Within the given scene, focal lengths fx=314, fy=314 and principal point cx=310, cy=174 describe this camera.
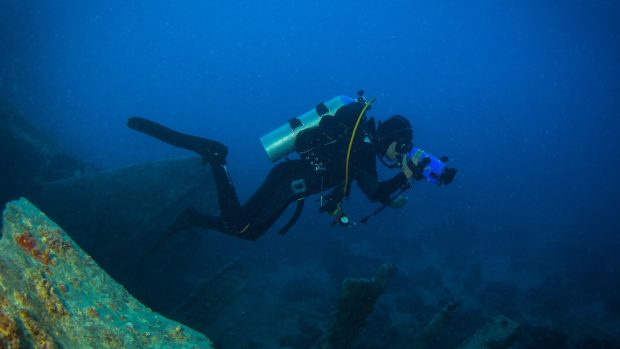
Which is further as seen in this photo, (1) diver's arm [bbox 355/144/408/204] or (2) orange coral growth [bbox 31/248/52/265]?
(1) diver's arm [bbox 355/144/408/204]

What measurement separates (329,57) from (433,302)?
663 ft

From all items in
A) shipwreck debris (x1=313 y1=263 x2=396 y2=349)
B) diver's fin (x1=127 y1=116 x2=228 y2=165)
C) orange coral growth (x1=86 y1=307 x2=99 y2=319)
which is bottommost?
orange coral growth (x1=86 y1=307 x2=99 y2=319)

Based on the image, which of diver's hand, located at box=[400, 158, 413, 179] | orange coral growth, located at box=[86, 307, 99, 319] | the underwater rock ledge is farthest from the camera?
diver's hand, located at box=[400, 158, 413, 179]

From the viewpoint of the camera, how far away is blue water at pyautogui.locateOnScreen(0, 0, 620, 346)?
71.9 ft

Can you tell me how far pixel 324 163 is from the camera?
4.90m

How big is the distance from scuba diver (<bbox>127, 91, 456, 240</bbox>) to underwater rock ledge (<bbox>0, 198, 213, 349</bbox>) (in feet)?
9.59

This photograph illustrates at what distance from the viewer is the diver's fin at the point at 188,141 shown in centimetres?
515

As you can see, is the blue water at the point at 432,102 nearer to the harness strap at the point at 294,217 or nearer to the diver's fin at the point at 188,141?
the harness strap at the point at 294,217

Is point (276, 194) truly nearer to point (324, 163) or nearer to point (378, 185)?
point (324, 163)

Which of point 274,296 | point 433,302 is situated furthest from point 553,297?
point 274,296

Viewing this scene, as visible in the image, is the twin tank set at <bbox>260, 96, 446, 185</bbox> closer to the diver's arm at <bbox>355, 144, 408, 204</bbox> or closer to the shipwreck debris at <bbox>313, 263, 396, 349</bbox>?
the diver's arm at <bbox>355, 144, 408, 204</bbox>

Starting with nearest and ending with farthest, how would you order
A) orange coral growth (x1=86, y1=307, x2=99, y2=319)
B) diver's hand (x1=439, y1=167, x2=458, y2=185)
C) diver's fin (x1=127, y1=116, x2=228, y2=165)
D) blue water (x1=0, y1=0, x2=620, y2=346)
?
orange coral growth (x1=86, y1=307, x2=99, y2=319) → diver's hand (x1=439, y1=167, x2=458, y2=185) → diver's fin (x1=127, y1=116, x2=228, y2=165) → blue water (x1=0, y1=0, x2=620, y2=346)

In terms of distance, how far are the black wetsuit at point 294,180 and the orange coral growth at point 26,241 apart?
3.32 metres

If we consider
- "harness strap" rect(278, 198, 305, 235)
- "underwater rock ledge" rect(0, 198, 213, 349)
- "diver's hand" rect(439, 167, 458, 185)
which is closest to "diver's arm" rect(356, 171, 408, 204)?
"diver's hand" rect(439, 167, 458, 185)
